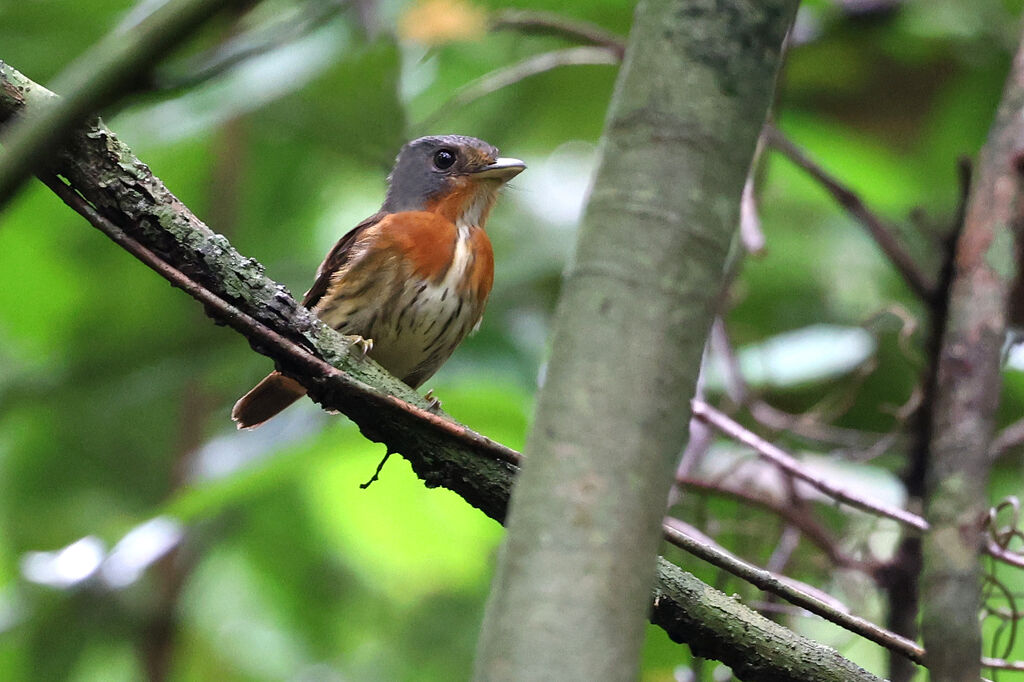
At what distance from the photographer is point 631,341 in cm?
95

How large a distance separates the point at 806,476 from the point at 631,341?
1.30 meters

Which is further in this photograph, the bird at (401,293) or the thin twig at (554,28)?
the bird at (401,293)

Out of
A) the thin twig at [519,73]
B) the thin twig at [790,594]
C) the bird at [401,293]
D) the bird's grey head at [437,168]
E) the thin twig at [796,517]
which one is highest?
the thin twig at [519,73]

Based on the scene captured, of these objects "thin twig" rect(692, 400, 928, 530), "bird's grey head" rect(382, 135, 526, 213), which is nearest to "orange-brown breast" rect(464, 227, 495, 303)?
"bird's grey head" rect(382, 135, 526, 213)

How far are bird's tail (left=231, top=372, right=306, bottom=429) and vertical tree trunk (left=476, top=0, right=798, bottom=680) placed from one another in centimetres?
203

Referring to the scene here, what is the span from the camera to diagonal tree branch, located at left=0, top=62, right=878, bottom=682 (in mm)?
1554

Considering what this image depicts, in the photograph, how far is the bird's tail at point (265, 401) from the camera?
292 centimetres

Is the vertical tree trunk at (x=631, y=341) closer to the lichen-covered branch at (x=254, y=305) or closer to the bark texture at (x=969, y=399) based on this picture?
the bark texture at (x=969, y=399)

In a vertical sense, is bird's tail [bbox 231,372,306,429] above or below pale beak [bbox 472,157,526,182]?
below

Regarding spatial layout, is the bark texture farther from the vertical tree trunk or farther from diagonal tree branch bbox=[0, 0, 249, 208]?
diagonal tree branch bbox=[0, 0, 249, 208]

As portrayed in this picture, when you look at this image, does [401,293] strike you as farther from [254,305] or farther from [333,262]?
[254,305]

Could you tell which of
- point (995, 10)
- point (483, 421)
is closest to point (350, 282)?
point (483, 421)

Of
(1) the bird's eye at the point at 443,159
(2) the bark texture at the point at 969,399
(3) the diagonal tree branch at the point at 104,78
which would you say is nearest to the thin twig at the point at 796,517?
(2) the bark texture at the point at 969,399

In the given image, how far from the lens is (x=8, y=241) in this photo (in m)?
4.43
